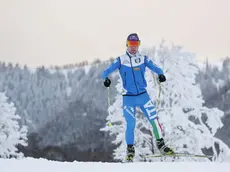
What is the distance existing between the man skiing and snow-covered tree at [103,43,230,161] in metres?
9.37

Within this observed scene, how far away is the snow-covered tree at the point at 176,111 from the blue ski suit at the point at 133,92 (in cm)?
937

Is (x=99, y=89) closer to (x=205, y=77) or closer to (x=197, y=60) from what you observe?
(x=205, y=77)

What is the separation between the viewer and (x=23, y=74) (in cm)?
13475

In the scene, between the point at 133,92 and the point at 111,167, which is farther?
the point at 133,92

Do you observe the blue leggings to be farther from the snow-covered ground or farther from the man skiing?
the snow-covered ground

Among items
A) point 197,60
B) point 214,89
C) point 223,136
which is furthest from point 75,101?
point 197,60

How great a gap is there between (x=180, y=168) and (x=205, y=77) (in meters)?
131

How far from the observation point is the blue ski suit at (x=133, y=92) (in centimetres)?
693

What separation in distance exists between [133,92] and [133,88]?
0.07 m

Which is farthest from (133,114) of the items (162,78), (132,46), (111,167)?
(111,167)

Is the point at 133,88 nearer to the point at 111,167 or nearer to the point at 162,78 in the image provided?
the point at 162,78

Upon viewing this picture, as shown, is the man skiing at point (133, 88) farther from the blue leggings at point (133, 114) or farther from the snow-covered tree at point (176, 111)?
the snow-covered tree at point (176, 111)

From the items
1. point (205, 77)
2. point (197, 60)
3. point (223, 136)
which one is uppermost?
point (205, 77)

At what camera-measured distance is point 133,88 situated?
698cm
